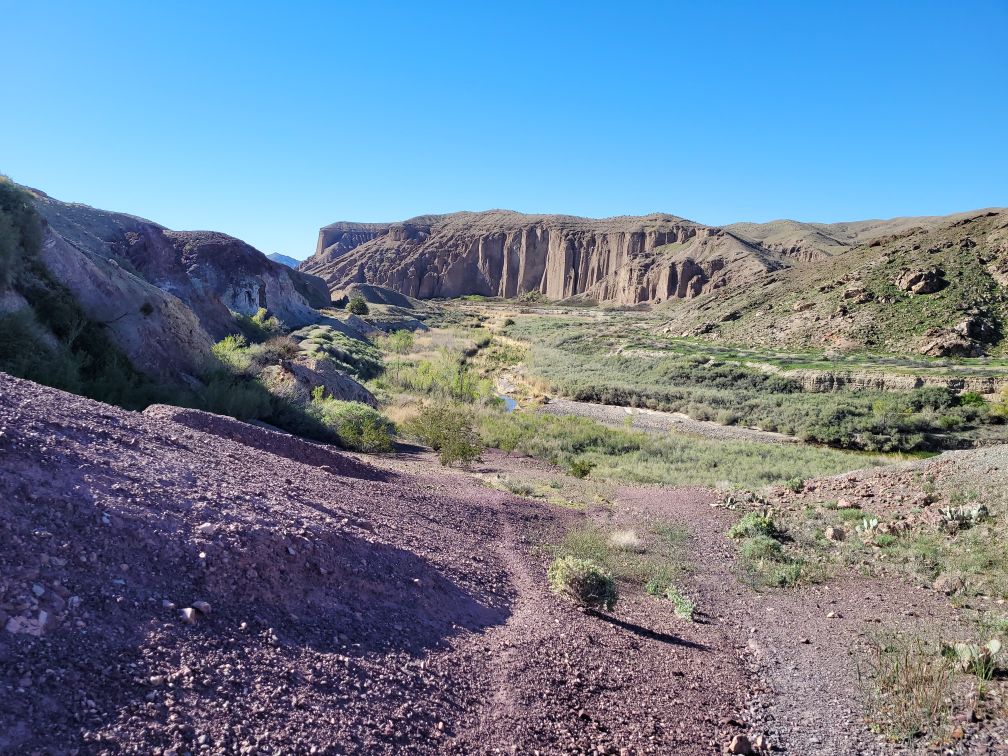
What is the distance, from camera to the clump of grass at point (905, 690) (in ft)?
14.1

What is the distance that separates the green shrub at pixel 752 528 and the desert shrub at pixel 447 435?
247 inches

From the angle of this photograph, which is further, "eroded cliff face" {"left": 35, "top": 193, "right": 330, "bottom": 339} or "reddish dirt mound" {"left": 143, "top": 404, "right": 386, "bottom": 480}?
"eroded cliff face" {"left": 35, "top": 193, "right": 330, "bottom": 339}

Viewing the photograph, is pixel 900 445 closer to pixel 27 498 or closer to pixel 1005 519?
pixel 1005 519

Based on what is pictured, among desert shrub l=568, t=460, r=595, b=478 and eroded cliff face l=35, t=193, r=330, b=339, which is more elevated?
eroded cliff face l=35, t=193, r=330, b=339

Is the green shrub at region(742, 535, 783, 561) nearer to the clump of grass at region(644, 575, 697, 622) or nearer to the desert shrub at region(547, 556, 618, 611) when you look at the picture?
the clump of grass at region(644, 575, 697, 622)

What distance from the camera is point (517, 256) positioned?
13588 cm

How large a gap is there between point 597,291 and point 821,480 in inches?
4293

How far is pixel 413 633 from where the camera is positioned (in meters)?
4.54

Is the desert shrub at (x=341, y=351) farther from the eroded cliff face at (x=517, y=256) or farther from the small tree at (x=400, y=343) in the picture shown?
the eroded cliff face at (x=517, y=256)

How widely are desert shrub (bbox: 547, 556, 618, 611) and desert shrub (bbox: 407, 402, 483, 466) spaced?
767cm

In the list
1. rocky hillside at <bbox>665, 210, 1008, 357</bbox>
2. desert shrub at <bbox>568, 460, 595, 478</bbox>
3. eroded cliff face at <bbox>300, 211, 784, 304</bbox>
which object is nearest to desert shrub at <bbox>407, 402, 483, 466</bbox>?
desert shrub at <bbox>568, 460, 595, 478</bbox>

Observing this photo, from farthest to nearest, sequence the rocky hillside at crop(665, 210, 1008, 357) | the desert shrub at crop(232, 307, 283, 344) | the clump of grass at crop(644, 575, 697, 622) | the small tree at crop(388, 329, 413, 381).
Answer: the small tree at crop(388, 329, 413, 381), the rocky hillside at crop(665, 210, 1008, 357), the desert shrub at crop(232, 307, 283, 344), the clump of grass at crop(644, 575, 697, 622)

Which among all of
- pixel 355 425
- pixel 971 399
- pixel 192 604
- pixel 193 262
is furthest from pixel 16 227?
pixel 971 399

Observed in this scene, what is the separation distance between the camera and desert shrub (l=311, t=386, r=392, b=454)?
13547mm
